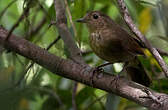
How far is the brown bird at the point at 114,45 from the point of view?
2727mm

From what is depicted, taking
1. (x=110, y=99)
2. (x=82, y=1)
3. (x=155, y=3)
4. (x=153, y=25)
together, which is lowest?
(x=153, y=25)

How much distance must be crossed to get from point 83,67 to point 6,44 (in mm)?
483

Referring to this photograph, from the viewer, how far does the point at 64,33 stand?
244 centimetres

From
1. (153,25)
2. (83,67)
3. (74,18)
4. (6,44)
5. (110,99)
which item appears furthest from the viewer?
(153,25)

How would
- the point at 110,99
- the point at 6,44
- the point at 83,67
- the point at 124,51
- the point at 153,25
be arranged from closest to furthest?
the point at 6,44, the point at 83,67, the point at 110,99, the point at 124,51, the point at 153,25

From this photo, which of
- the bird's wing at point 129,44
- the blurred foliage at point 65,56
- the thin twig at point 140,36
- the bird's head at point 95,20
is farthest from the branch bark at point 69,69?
the bird's head at point 95,20

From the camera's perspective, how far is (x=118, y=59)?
279cm

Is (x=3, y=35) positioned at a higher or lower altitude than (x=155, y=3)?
higher

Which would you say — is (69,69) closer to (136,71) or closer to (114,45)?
(114,45)

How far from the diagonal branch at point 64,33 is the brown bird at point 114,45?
408 millimetres

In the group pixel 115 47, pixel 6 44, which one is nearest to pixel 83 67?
pixel 6 44

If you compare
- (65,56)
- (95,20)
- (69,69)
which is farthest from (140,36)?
(95,20)

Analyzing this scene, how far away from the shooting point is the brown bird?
2.73m

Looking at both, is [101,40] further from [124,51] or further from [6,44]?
[6,44]
